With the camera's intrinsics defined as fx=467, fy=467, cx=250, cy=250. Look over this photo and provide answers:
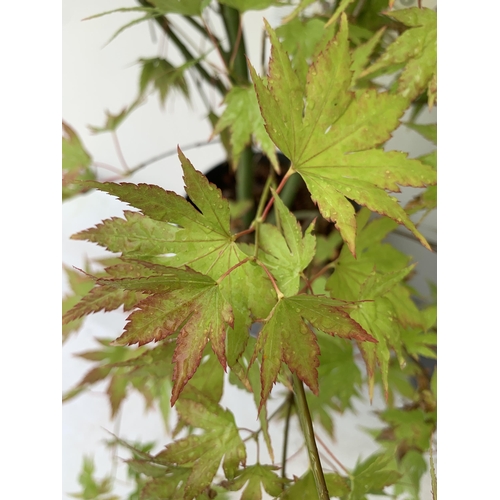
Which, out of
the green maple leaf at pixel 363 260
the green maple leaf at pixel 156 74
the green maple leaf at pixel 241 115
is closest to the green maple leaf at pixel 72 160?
the green maple leaf at pixel 156 74

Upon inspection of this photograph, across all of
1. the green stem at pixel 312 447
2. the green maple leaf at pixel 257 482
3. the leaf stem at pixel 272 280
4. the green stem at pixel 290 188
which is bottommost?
the green maple leaf at pixel 257 482

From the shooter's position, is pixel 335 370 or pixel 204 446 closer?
pixel 204 446

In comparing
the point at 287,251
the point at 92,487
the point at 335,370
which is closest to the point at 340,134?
the point at 287,251

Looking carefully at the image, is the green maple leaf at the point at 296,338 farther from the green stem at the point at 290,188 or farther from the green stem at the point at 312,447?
the green stem at the point at 290,188

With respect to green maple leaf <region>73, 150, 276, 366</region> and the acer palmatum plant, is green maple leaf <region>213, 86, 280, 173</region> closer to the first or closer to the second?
the acer palmatum plant

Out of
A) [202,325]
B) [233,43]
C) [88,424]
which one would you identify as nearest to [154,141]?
[233,43]

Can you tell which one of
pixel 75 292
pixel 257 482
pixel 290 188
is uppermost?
pixel 290 188
